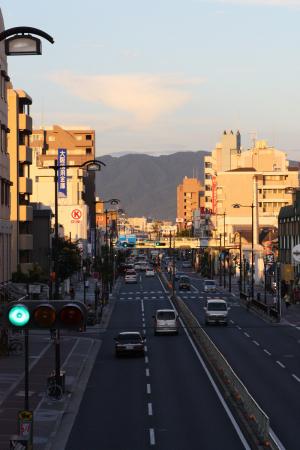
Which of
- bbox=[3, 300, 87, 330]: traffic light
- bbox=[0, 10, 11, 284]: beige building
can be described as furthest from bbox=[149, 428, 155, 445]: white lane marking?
bbox=[0, 10, 11, 284]: beige building

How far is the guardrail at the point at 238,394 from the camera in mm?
29322

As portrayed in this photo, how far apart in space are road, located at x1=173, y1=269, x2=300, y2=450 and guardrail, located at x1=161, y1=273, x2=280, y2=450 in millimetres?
746

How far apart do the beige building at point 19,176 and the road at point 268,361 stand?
16.2 meters

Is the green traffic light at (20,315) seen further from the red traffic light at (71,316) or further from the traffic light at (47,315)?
the red traffic light at (71,316)

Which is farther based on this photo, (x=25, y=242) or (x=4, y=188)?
(x=25, y=242)

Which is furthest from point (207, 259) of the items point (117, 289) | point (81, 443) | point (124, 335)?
point (81, 443)

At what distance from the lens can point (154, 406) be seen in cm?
3900

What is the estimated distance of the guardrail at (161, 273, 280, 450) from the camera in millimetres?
29322

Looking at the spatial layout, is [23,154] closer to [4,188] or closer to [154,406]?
[4,188]

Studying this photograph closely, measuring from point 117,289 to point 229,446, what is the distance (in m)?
118

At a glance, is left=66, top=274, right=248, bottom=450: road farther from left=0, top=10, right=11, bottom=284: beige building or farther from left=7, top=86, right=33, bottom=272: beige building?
left=7, top=86, right=33, bottom=272: beige building

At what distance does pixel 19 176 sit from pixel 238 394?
201 feet

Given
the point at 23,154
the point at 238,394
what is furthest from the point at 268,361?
the point at 23,154

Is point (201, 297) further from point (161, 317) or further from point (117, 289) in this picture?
point (161, 317)
